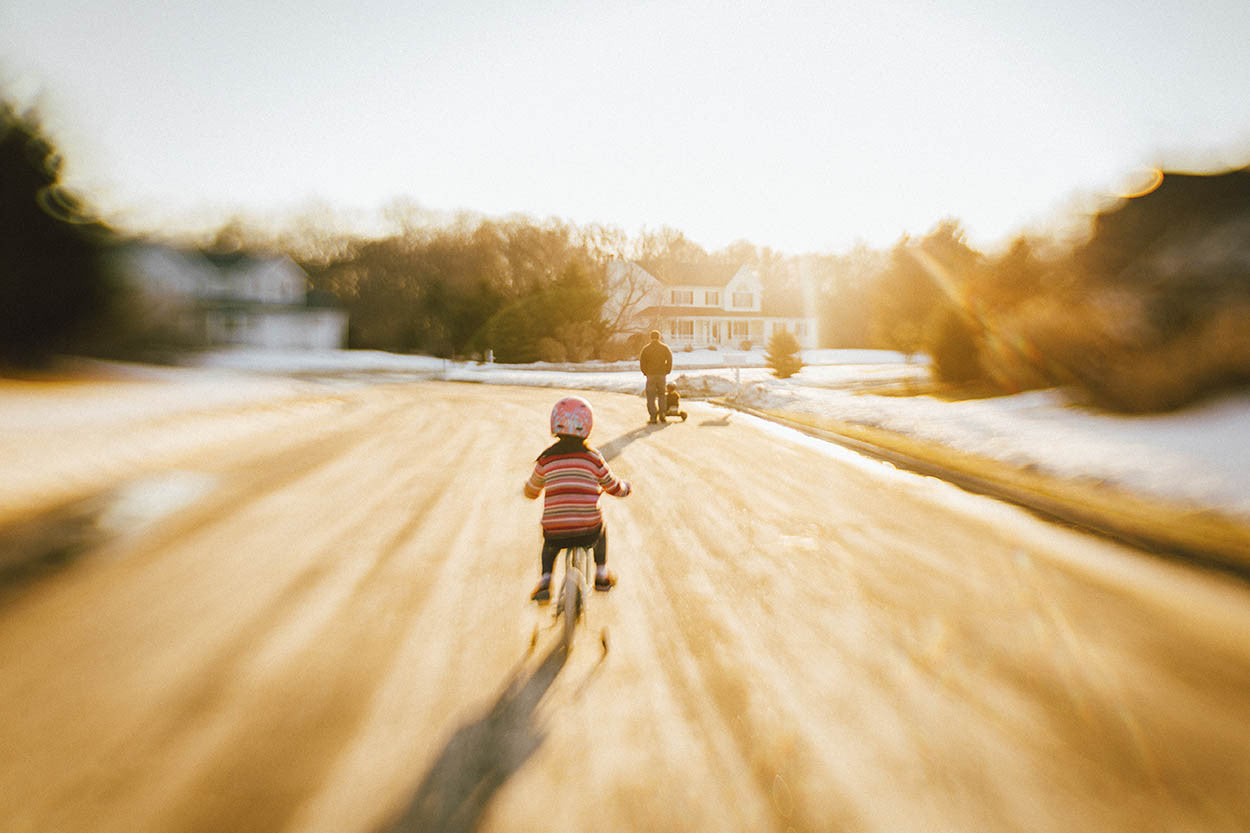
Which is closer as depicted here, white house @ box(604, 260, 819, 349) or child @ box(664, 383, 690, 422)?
child @ box(664, 383, 690, 422)

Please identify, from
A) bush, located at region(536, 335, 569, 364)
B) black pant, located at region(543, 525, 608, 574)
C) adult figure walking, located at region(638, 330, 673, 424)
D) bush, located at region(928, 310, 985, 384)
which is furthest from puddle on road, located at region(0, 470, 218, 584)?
bush, located at region(536, 335, 569, 364)

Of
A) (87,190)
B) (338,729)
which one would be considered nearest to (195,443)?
(87,190)

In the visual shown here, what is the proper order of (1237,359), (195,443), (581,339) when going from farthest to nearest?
(581,339)
(195,443)
(1237,359)

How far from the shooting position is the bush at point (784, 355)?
2873 centimetres

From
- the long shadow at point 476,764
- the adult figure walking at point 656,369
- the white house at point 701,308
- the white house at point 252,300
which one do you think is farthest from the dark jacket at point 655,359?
the white house at point 252,300

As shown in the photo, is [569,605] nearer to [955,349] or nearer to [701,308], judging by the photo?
[955,349]

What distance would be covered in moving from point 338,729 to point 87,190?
19.2 meters

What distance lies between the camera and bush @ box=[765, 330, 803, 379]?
28.7m

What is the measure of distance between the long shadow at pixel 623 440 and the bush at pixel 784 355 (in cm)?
1490

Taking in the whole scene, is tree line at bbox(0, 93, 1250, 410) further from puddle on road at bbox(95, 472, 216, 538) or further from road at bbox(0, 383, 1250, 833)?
puddle on road at bbox(95, 472, 216, 538)

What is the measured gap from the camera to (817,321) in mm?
66250

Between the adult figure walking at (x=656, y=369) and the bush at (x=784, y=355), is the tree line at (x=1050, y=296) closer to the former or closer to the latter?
the bush at (x=784, y=355)

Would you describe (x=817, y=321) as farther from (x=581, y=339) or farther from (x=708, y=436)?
(x=708, y=436)

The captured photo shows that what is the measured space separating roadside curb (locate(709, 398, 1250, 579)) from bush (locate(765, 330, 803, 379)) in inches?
695
